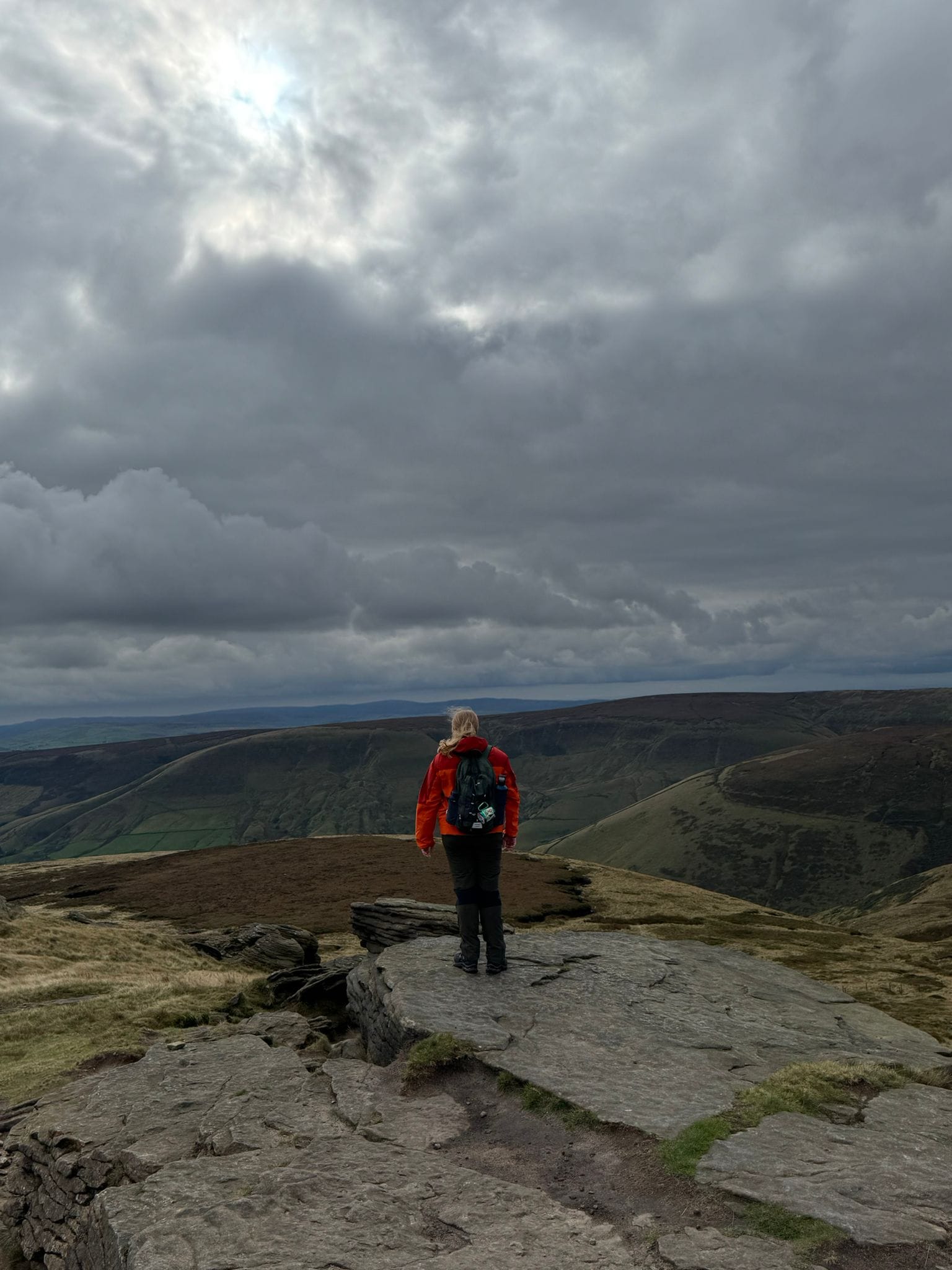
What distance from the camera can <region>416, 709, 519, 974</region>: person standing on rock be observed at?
14.8 m

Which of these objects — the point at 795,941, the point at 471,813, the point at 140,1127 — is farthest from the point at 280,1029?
the point at 795,941

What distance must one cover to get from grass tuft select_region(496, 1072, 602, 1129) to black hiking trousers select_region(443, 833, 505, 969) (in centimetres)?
365

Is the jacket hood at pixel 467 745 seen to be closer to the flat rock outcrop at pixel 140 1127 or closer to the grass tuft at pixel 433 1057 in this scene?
the grass tuft at pixel 433 1057

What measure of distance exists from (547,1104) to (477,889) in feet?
16.7

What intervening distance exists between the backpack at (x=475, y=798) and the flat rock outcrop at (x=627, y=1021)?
11.1 feet

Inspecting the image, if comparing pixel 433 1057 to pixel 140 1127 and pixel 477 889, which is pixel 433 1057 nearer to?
pixel 477 889

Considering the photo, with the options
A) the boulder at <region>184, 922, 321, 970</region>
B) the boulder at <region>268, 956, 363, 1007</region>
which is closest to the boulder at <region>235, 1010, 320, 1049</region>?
the boulder at <region>268, 956, 363, 1007</region>

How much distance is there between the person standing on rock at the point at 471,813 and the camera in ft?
48.6

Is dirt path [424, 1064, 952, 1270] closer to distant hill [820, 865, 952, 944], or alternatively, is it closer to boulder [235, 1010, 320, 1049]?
boulder [235, 1010, 320, 1049]

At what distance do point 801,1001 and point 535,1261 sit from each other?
1320 centimetres

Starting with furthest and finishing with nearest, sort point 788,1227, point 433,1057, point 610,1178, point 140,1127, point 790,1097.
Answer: point 433,1057, point 140,1127, point 790,1097, point 610,1178, point 788,1227

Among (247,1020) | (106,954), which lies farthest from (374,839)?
(247,1020)

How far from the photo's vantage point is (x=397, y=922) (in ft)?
87.8

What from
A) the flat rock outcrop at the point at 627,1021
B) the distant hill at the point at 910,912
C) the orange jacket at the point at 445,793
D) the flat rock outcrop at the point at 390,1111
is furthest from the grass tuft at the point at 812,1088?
the distant hill at the point at 910,912
